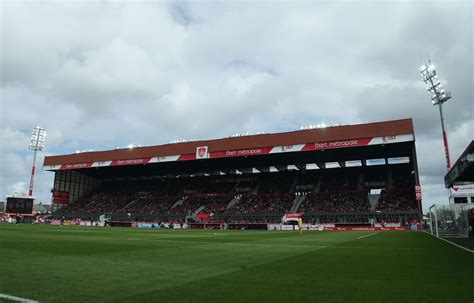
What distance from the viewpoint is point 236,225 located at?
5056cm

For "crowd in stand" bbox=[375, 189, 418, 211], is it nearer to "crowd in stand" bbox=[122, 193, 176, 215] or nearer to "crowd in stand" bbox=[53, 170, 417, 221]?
"crowd in stand" bbox=[53, 170, 417, 221]

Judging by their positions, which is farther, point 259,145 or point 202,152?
point 202,152

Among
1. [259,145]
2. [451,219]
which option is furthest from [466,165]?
[259,145]

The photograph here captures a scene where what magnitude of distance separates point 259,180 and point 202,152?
14.2 metres

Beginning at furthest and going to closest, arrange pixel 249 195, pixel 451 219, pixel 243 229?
pixel 249 195 < pixel 243 229 < pixel 451 219

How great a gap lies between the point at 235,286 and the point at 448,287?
12.9 feet

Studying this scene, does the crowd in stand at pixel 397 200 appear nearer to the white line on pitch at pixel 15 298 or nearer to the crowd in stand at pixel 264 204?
the crowd in stand at pixel 264 204

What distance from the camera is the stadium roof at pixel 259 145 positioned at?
43.2 m

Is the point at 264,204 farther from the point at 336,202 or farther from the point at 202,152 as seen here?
the point at 202,152

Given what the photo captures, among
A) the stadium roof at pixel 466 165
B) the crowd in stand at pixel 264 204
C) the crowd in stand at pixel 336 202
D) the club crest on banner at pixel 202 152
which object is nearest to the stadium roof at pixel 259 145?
the club crest on banner at pixel 202 152

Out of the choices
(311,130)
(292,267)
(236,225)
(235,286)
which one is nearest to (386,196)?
(311,130)

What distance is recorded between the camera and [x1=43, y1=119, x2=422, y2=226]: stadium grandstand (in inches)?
1791

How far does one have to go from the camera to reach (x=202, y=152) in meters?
53.5

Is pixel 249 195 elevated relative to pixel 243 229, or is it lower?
elevated
